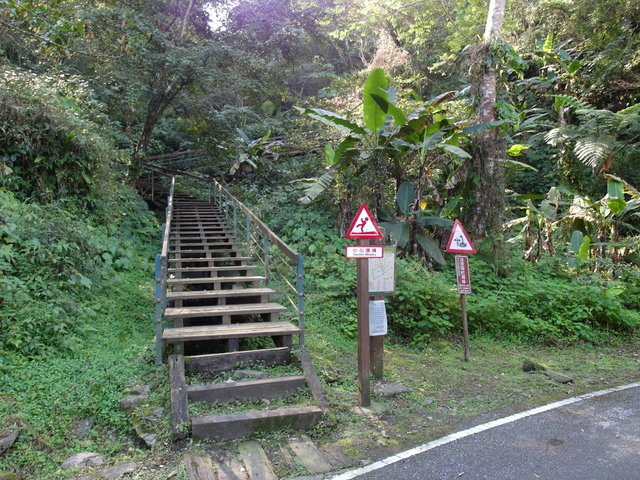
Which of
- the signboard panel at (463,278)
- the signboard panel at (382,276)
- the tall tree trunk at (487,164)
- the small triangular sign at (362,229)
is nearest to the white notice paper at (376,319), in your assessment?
the signboard panel at (382,276)

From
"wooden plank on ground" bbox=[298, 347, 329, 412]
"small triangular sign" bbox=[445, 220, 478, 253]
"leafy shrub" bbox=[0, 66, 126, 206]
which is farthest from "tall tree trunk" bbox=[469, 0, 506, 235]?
"leafy shrub" bbox=[0, 66, 126, 206]

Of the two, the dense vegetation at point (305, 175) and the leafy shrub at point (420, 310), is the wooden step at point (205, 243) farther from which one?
the leafy shrub at point (420, 310)

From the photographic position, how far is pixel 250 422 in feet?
13.0

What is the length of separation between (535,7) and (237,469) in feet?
55.8

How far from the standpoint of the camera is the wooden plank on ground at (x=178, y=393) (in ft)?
12.8

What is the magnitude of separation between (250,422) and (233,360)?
1064 mm

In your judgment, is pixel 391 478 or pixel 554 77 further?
pixel 554 77

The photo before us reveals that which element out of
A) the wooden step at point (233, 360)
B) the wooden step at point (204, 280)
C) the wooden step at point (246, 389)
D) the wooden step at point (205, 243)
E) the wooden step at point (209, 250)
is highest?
the wooden step at point (205, 243)

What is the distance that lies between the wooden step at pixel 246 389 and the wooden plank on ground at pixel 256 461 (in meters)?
0.62

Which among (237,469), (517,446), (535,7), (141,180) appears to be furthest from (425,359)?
(535,7)

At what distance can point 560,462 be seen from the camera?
3617 mm

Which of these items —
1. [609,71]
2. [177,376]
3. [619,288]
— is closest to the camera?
[177,376]

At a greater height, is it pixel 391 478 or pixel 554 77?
pixel 554 77

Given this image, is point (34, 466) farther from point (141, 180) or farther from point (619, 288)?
point (141, 180)
